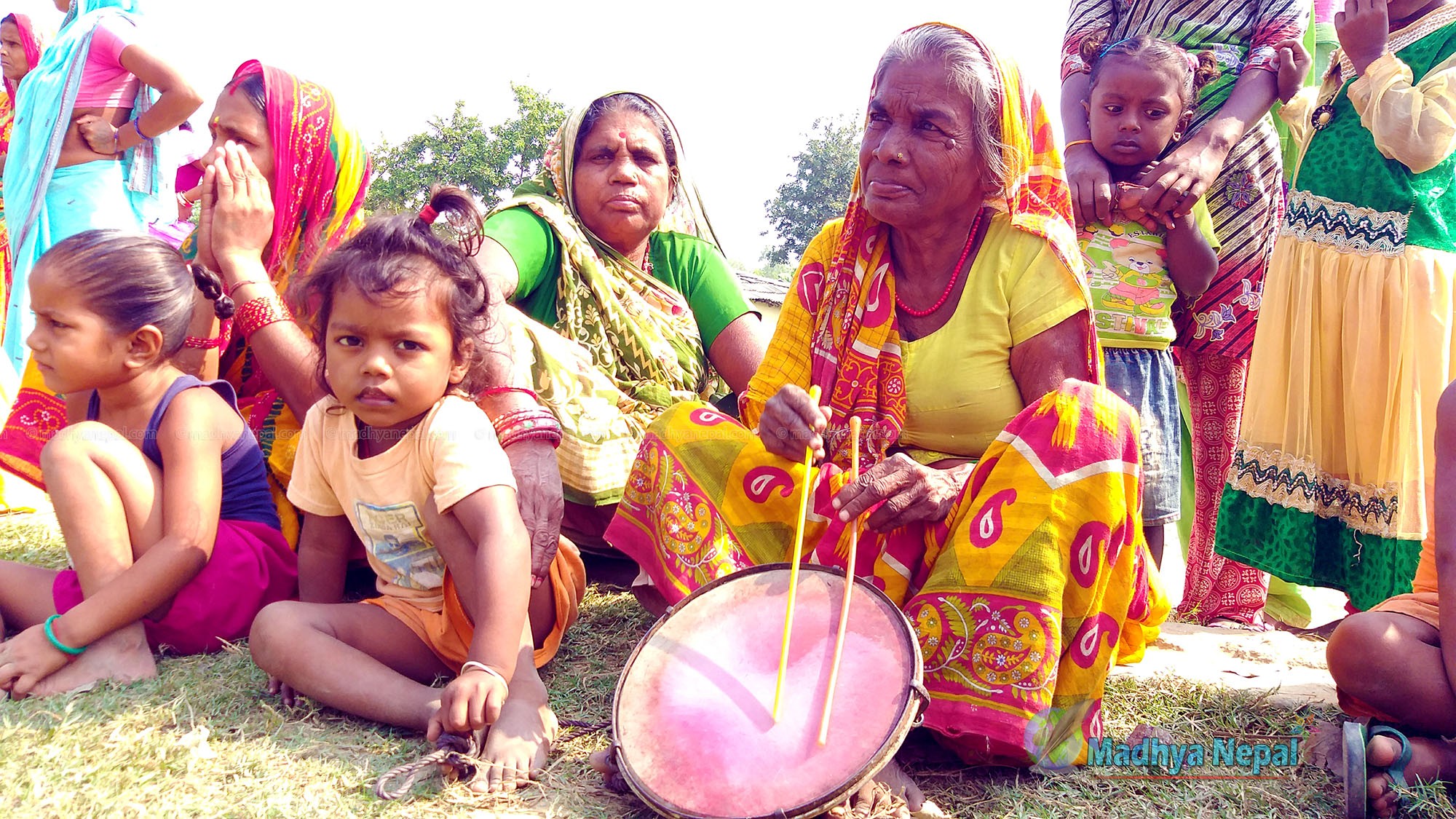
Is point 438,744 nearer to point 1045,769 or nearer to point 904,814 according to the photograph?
point 904,814

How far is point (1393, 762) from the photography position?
2.19m

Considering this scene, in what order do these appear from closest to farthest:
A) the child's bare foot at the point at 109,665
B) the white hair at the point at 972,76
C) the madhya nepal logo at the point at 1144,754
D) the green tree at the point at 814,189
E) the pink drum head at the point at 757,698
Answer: the pink drum head at the point at 757,698
the madhya nepal logo at the point at 1144,754
the child's bare foot at the point at 109,665
the white hair at the point at 972,76
the green tree at the point at 814,189

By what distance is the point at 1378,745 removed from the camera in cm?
219

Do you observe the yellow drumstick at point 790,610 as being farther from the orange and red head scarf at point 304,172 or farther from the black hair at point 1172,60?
the black hair at point 1172,60

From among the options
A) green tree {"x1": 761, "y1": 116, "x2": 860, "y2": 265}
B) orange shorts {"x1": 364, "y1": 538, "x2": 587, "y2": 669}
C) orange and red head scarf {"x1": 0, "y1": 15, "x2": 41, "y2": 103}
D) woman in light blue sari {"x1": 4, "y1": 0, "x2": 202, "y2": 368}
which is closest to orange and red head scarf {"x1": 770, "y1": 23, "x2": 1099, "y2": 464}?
orange shorts {"x1": 364, "y1": 538, "x2": 587, "y2": 669}

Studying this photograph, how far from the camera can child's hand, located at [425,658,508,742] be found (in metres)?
2.15

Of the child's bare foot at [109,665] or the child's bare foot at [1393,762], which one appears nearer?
the child's bare foot at [1393,762]

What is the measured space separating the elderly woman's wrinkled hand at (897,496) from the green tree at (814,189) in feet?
111

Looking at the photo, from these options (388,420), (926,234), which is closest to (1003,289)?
(926,234)

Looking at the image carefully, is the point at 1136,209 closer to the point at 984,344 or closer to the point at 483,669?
the point at 984,344

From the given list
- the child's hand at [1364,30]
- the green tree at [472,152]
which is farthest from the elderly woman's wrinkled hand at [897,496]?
the green tree at [472,152]

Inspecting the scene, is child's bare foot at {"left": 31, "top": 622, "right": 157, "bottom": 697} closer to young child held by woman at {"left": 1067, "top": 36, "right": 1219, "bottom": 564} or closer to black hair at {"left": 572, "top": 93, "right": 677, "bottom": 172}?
black hair at {"left": 572, "top": 93, "right": 677, "bottom": 172}

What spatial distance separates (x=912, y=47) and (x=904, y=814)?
73.6 inches

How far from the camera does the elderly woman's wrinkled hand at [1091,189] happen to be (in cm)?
366
